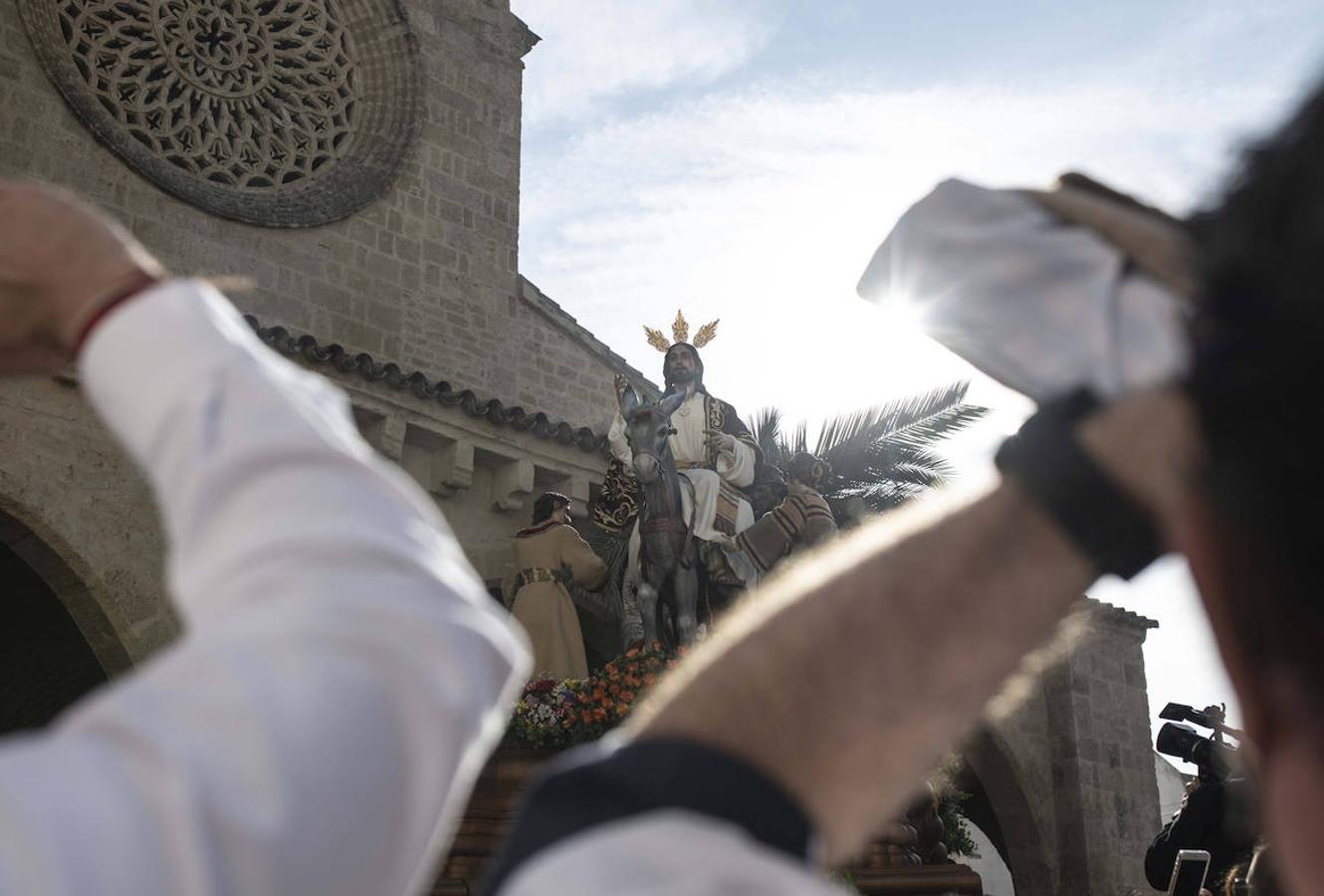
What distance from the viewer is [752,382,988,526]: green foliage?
15.8m

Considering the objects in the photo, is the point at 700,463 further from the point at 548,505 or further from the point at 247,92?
the point at 247,92

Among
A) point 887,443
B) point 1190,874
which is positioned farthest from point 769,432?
point 1190,874

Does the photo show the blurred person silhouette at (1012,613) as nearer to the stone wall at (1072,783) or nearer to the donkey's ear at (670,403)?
the donkey's ear at (670,403)

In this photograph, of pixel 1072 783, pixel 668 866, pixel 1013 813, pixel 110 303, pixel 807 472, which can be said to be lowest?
pixel 668 866

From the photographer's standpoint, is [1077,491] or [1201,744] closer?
[1077,491]

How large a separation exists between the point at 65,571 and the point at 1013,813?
30.4ft

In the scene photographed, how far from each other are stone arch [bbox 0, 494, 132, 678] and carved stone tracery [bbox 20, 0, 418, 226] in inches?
170

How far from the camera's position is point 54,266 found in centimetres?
87

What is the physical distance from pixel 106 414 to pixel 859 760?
45 centimetres

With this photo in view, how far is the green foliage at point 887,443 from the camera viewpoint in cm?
1582

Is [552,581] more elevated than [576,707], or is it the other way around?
[552,581]

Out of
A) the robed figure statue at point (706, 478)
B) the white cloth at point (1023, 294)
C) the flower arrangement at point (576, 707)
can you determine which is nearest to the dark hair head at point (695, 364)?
the robed figure statue at point (706, 478)

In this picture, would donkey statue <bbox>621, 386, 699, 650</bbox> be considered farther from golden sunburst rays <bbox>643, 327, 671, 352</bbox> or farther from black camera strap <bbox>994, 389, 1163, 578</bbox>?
black camera strap <bbox>994, 389, 1163, 578</bbox>

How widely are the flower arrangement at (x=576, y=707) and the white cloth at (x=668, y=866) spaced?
813 cm
